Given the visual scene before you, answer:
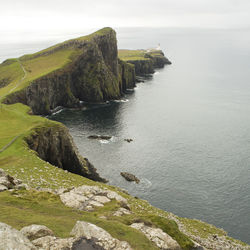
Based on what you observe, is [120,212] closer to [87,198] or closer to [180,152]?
[87,198]

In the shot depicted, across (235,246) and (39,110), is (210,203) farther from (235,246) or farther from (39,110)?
(39,110)

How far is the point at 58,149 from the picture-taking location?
70000mm

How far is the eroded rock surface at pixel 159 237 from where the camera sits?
25812mm

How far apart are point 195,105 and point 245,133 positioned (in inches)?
2184

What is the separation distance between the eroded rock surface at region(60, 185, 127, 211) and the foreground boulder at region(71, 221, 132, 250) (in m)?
10.8

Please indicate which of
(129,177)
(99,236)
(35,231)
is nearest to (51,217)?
(35,231)

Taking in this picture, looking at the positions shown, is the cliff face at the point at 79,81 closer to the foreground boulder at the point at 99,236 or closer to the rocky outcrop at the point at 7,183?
the rocky outcrop at the point at 7,183

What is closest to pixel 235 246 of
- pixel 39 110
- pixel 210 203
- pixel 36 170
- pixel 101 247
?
pixel 210 203

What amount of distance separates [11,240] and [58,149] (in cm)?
5450

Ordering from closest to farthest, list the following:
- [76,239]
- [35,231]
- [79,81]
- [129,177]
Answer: [35,231] < [76,239] < [129,177] < [79,81]

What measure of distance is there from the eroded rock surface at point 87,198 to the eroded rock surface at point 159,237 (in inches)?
334

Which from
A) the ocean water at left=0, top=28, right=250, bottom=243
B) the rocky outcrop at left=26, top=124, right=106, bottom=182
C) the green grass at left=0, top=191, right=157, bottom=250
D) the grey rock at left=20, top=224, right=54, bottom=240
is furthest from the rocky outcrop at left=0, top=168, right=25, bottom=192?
the ocean water at left=0, top=28, right=250, bottom=243

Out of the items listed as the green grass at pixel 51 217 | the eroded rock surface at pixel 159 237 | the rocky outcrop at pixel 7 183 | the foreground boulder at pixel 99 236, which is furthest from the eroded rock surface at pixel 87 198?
the foreground boulder at pixel 99 236

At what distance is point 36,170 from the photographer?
159 feet
